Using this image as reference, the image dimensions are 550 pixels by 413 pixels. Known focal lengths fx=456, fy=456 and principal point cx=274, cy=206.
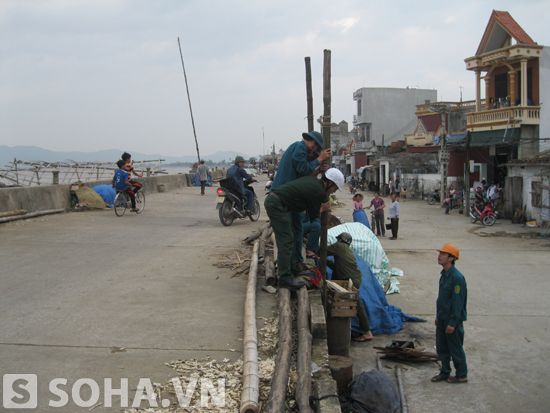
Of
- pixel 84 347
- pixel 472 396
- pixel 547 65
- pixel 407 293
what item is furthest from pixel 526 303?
pixel 547 65

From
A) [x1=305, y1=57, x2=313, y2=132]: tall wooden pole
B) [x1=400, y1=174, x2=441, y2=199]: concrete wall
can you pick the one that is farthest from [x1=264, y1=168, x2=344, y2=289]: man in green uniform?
[x1=400, y1=174, x2=441, y2=199]: concrete wall

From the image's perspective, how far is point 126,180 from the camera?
12297mm

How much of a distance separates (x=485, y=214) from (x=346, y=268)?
13480 mm

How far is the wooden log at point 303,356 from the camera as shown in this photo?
3.18 m

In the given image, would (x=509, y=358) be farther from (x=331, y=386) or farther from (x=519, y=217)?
(x=519, y=217)

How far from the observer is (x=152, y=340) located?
3.92m

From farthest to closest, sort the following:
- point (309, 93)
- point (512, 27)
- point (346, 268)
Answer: point (512, 27)
point (309, 93)
point (346, 268)

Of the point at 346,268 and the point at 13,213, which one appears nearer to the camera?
the point at 346,268

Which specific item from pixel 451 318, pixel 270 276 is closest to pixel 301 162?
pixel 270 276

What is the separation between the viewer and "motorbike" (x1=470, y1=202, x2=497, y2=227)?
17609 mm

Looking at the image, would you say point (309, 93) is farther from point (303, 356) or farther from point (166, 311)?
point (303, 356)

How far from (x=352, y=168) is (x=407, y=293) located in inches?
2280

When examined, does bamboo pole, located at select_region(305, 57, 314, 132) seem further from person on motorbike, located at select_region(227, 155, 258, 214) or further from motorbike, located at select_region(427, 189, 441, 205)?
motorbike, located at select_region(427, 189, 441, 205)

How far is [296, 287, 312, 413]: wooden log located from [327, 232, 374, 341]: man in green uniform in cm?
141
